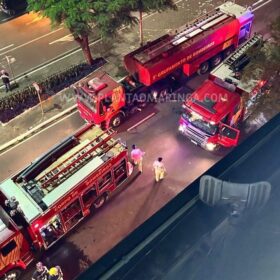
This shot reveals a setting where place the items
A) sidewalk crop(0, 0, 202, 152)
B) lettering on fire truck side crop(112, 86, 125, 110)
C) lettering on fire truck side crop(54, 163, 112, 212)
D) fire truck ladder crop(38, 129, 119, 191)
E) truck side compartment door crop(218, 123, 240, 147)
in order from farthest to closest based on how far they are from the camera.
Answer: sidewalk crop(0, 0, 202, 152) < lettering on fire truck side crop(112, 86, 125, 110) < truck side compartment door crop(218, 123, 240, 147) < fire truck ladder crop(38, 129, 119, 191) < lettering on fire truck side crop(54, 163, 112, 212)

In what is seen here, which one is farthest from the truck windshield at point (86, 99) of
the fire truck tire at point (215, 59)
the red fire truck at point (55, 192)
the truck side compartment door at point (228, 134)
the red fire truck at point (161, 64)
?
the fire truck tire at point (215, 59)

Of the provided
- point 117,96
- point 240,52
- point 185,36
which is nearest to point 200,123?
point 117,96

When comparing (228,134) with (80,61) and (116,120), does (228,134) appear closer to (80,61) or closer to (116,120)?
(116,120)

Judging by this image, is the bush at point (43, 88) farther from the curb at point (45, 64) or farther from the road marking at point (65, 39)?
the road marking at point (65, 39)

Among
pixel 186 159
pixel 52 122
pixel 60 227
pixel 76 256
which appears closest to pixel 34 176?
pixel 60 227

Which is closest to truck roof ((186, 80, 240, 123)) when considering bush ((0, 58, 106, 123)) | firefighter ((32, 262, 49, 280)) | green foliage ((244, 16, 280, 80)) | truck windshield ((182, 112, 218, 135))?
truck windshield ((182, 112, 218, 135))

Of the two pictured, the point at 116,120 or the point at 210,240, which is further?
the point at 116,120

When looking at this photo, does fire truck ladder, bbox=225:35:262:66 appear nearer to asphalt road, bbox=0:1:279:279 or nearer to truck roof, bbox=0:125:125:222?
asphalt road, bbox=0:1:279:279
